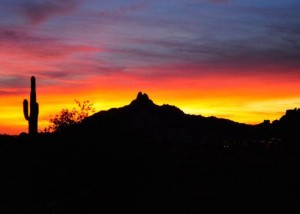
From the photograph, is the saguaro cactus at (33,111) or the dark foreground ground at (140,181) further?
the saguaro cactus at (33,111)

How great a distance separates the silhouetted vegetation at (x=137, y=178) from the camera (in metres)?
21.3

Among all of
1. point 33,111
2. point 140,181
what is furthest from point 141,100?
point 140,181

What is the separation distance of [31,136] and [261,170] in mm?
17641

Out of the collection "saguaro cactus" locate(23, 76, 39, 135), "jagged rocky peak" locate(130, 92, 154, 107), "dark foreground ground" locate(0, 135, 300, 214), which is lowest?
"dark foreground ground" locate(0, 135, 300, 214)

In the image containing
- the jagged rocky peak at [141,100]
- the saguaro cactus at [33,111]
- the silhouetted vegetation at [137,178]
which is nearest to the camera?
the silhouetted vegetation at [137,178]

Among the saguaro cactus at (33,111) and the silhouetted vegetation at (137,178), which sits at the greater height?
the saguaro cactus at (33,111)

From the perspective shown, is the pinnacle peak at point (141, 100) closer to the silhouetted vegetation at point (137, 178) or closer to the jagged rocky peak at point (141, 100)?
the jagged rocky peak at point (141, 100)

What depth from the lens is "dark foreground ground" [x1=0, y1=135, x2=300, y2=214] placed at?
2117 cm

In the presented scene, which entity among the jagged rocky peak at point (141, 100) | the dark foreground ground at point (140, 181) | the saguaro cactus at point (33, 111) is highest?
the jagged rocky peak at point (141, 100)

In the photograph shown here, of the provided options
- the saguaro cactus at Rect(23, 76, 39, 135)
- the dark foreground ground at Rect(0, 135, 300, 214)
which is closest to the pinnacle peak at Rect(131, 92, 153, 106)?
the saguaro cactus at Rect(23, 76, 39, 135)

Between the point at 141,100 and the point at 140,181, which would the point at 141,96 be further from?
the point at 140,181

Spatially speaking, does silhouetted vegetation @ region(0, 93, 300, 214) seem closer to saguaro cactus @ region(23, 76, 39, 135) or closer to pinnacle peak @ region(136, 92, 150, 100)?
saguaro cactus @ region(23, 76, 39, 135)

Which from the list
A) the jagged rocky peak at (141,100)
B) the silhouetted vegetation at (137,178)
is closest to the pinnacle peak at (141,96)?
the jagged rocky peak at (141,100)

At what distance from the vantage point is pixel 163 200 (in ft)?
71.4
